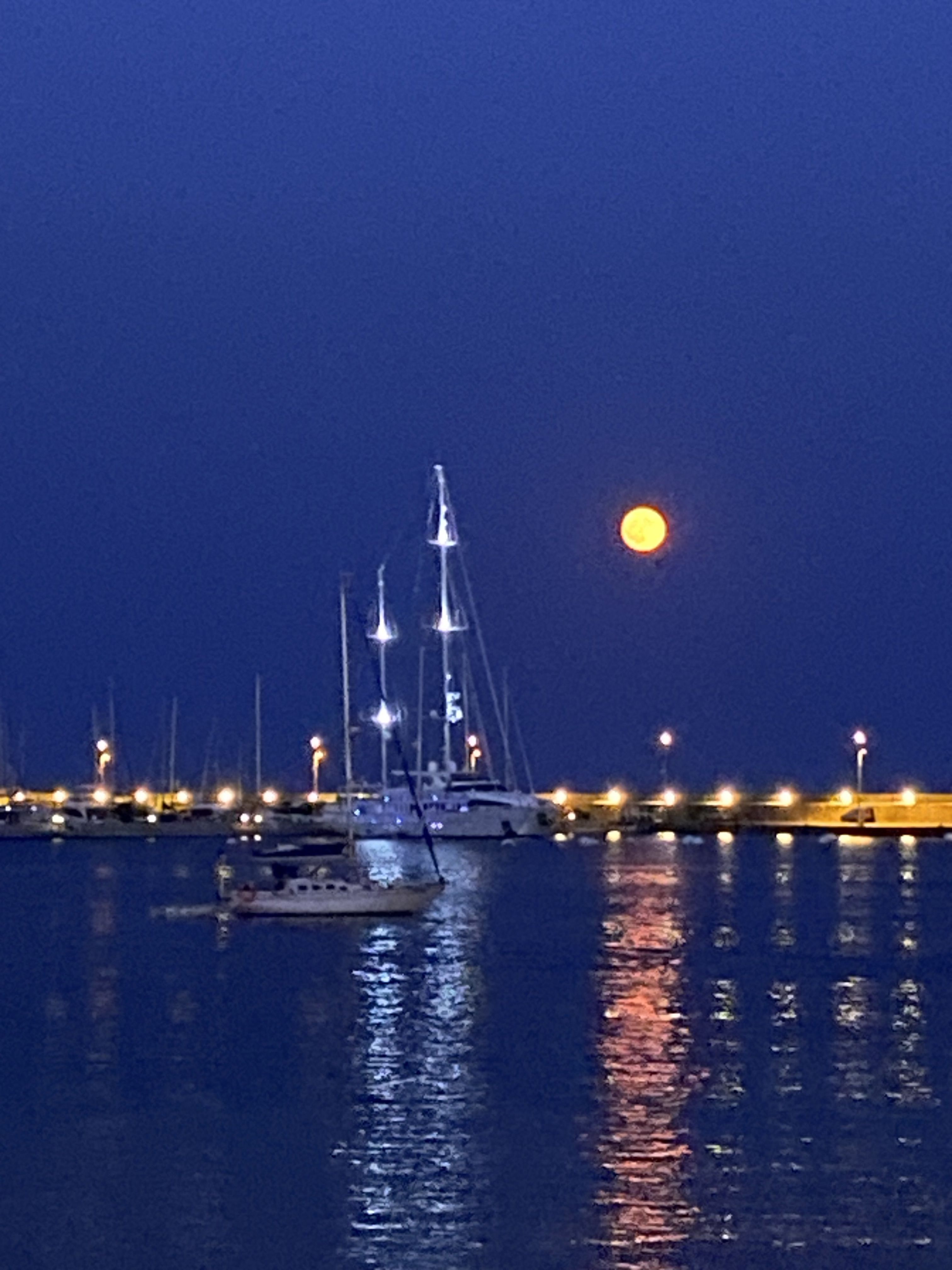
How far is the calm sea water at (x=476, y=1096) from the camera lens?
2041cm

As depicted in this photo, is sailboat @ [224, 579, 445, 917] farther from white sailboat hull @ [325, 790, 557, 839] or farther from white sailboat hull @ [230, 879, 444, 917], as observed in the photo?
white sailboat hull @ [325, 790, 557, 839]

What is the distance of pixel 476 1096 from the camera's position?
28.4m

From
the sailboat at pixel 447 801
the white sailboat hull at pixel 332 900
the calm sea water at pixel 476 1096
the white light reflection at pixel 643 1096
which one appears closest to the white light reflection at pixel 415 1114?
the calm sea water at pixel 476 1096

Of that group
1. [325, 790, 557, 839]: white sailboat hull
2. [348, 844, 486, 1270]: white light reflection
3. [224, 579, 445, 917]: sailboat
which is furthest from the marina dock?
[348, 844, 486, 1270]: white light reflection

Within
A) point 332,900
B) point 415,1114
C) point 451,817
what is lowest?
point 415,1114

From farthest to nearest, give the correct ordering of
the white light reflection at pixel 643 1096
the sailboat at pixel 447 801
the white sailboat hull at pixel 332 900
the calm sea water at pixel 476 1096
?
the sailboat at pixel 447 801
the white sailboat hull at pixel 332 900
the calm sea water at pixel 476 1096
the white light reflection at pixel 643 1096

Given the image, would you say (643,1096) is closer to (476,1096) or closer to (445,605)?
(476,1096)

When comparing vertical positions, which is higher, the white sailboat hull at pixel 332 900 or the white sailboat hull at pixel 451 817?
the white sailboat hull at pixel 451 817

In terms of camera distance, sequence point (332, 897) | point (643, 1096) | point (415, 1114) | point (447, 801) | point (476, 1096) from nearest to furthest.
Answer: point (415, 1114), point (643, 1096), point (476, 1096), point (332, 897), point (447, 801)

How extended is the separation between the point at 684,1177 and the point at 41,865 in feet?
285

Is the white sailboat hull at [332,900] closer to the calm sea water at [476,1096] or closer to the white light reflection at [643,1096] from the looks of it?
the calm sea water at [476,1096]

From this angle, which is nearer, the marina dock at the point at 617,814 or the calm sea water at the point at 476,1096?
the calm sea water at the point at 476,1096

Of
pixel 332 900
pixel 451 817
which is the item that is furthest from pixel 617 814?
pixel 332 900

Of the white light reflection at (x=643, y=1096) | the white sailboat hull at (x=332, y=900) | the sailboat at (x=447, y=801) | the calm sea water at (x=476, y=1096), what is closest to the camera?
the white light reflection at (x=643, y=1096)
